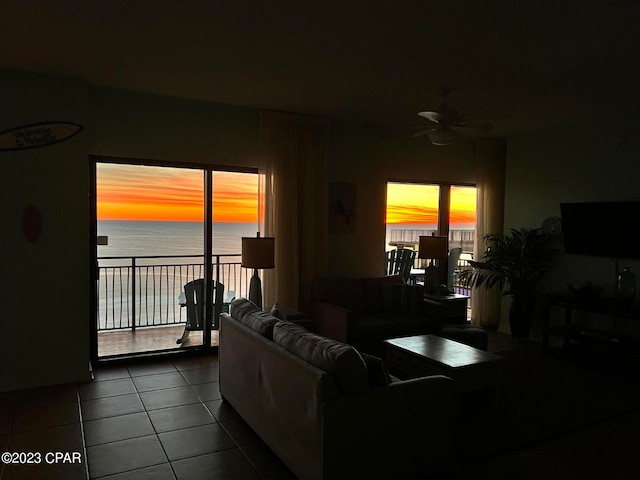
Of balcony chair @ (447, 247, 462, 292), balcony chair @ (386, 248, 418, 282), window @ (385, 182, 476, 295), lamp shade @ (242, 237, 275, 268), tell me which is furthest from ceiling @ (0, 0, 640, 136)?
balcony chair @ (447, 247, 462, 292)

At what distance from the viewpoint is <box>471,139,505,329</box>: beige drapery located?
6.94 meters

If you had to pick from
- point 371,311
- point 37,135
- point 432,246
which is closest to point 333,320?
point 371,311

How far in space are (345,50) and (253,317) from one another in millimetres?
2152

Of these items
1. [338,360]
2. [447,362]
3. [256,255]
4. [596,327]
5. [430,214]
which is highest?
[430,214]

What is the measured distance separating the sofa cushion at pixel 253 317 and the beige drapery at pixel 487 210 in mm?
4378

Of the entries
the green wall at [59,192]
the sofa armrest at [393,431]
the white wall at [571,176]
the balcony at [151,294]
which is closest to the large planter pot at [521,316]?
the white wall at [571,176]

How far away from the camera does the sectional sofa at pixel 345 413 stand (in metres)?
2.38

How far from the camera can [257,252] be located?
475 cm

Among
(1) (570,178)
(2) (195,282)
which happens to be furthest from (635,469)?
(2) (195,282)

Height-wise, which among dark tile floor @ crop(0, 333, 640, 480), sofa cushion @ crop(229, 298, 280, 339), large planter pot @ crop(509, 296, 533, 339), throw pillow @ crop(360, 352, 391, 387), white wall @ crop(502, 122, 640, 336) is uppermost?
white wall @ crop(502, 122, 640, 336)

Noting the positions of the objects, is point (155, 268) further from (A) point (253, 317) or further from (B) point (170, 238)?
(A) point (253, 317)

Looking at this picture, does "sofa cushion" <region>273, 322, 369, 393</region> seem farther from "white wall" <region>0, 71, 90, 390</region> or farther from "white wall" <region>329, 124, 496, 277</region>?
"white wall" <region>329, 124, 496, 277</region>

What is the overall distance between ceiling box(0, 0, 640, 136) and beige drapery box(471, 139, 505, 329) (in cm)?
181

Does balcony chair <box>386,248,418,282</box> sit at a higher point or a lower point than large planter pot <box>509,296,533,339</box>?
higher
